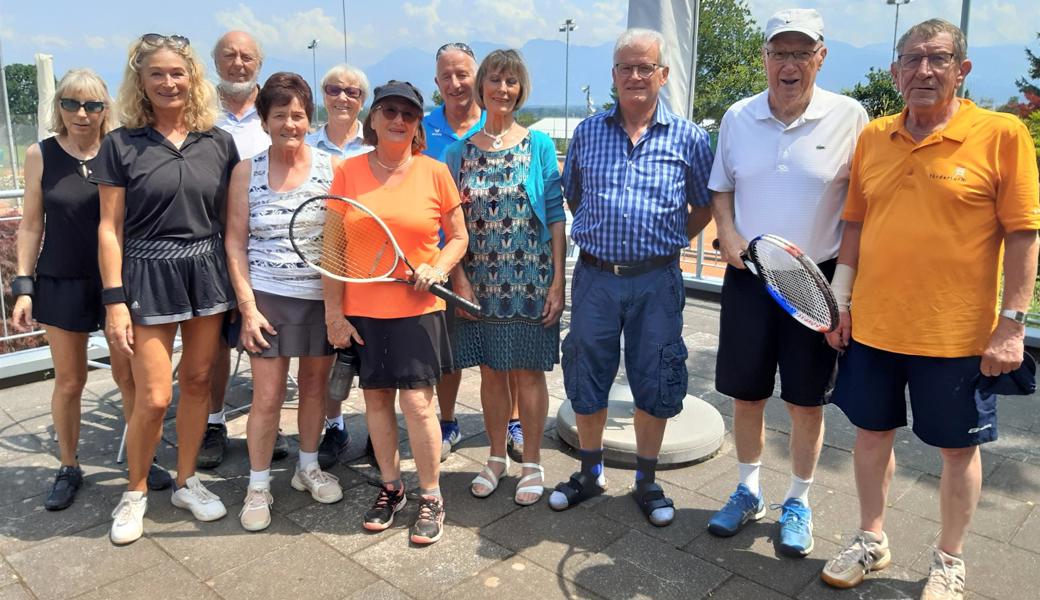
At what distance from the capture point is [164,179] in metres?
3.28

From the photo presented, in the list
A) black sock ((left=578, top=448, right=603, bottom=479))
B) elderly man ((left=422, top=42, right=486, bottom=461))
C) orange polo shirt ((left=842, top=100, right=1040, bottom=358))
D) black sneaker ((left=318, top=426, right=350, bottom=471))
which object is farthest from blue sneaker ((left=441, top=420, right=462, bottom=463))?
orange polo shirt ((left=842, top=100, right=1040, bottom=358))

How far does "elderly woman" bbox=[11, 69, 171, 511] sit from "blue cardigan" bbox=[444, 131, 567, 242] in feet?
5.79

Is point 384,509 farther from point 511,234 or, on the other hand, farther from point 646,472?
point 511,234

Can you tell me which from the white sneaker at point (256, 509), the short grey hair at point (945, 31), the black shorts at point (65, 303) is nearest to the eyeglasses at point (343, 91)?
the black shorts at point (65, 303)

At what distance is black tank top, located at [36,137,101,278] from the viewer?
12.0 feet

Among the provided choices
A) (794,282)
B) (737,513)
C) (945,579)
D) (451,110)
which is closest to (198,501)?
(451,110)

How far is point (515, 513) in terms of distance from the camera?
3715mm

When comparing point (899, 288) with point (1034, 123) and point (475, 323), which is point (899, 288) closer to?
point (475, 323)

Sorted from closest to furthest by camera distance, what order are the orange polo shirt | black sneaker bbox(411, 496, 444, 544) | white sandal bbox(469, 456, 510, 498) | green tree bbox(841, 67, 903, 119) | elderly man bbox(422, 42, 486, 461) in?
the orange polo shirt → black sneaker bbox(411, 496, 444, 544) → white sandal bbox(469, 456, 510, 498) → elderly man bbox(422, 42, 486, 461) → green tree bbox(841, 67, 903, 119)

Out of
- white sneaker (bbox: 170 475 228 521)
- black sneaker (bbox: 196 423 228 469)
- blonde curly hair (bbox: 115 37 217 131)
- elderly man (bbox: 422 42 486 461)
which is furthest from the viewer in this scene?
black sneaker (bbox: 196 423 228 469)

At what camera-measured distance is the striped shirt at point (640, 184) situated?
3416mm

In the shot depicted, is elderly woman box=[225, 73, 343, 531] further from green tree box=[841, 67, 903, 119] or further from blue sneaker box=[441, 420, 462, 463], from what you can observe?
green tree box=[841, 67, 903, 119]

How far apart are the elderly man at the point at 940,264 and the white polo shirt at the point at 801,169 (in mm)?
137

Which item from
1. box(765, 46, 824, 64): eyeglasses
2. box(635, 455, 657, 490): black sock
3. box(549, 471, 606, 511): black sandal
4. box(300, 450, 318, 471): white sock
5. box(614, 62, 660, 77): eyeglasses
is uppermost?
box(765, 46, 824, 64): eyeglasses
